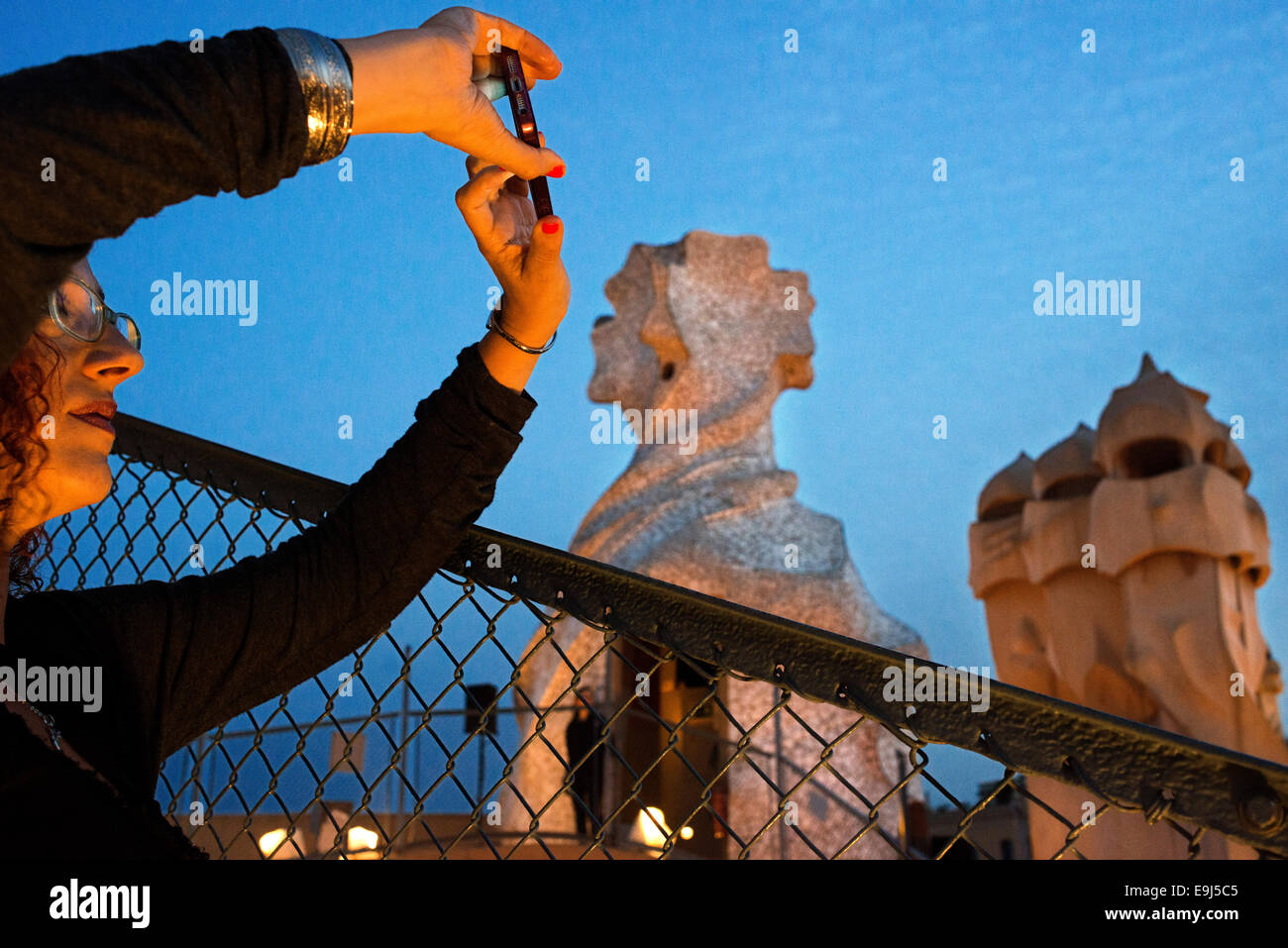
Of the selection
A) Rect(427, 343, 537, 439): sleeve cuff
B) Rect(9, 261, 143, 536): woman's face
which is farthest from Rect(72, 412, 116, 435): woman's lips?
Rect(427, 343, 537, 439): sleeve cuff

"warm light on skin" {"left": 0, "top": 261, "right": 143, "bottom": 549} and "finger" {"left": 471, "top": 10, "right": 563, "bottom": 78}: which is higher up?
"finger" {"left": 471, "top": 10, "right": 563, "bottom": 78}

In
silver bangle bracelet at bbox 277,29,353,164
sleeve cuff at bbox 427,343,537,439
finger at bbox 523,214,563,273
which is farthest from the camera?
sleeve cuff at bbox 427,343,537,439

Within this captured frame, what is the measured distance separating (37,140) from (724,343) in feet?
27.8

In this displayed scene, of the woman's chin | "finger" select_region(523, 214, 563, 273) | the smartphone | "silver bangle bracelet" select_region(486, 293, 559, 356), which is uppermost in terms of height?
the smartphone

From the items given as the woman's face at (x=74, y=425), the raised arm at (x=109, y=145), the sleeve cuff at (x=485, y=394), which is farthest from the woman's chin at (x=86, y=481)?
the raised arm at (x=109, y=145)

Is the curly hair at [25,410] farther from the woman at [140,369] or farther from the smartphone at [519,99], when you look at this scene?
the smartphone at [519,99]

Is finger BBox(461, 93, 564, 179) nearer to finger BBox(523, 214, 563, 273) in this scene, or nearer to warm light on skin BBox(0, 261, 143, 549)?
finger BBox(523, 214, 563, 273)

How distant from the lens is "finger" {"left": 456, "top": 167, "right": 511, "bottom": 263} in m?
1.31

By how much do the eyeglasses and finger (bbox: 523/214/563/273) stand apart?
505 millimetres

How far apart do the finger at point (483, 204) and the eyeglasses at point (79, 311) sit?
1.44 ft

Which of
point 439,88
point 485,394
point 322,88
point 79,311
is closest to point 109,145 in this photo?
point 322,88

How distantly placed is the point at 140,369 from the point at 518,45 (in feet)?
1.95
